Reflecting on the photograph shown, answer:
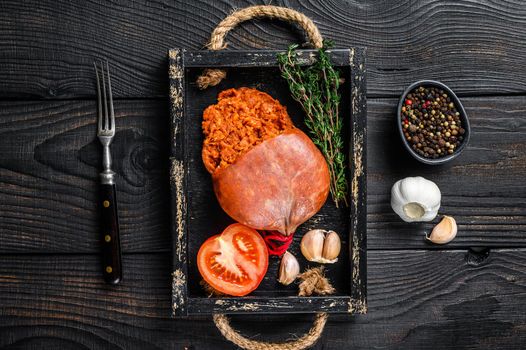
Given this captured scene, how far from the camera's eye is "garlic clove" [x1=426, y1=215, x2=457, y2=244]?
1.77 metres

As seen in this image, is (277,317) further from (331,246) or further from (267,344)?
(331,246)

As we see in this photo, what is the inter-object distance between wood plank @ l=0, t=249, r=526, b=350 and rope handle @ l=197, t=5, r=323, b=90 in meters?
0.59

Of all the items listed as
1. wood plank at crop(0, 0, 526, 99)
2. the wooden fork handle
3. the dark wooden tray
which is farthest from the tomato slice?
wood plank at crop(0, 0, 526, 99)

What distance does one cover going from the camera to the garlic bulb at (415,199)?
5.58ft

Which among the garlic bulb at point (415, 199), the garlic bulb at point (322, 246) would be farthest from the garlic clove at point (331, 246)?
the garlic bulb at point (415, 199)

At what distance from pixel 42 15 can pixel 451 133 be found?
1342 mm

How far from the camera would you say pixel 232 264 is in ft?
5.43

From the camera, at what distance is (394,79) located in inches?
70.4

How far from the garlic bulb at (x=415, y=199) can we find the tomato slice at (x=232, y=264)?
450 millimetres

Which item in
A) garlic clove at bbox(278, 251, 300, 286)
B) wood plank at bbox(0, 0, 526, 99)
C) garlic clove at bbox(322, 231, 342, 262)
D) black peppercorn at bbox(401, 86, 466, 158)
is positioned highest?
wood plank at bbox(0, 0, 526, 99)

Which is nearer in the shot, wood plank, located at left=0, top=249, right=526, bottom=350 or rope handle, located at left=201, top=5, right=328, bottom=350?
rope handle, located at left=201, top=5, right=328, bottom=350

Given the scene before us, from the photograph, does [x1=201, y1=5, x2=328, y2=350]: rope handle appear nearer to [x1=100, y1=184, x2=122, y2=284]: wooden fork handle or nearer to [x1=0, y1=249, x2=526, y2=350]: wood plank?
[x1=0, y1=249, x2=526, y2=350]: wood plank

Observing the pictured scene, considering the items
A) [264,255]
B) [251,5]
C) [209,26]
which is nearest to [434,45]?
[251,5]

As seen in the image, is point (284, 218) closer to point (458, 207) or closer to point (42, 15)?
point (458, 207)
